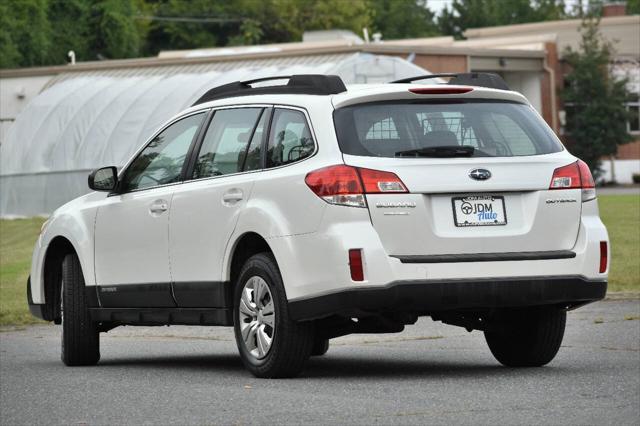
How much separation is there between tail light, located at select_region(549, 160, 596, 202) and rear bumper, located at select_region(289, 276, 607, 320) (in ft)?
1.86

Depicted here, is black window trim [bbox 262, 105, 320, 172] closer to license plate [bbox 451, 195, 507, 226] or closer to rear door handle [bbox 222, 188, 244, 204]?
rear door handle [bbox 222, 188, 244, 204]

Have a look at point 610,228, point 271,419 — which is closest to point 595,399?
point 271,419

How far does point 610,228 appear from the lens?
95.6ft

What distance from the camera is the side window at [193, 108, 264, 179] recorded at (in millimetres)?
10695

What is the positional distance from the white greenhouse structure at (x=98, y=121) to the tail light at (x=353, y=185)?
32654 millimetres

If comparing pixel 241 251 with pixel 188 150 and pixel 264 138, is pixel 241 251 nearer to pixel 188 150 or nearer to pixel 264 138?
pixel 264 138

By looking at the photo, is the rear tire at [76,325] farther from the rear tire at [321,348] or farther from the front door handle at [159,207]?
the rear tire at [321,348]

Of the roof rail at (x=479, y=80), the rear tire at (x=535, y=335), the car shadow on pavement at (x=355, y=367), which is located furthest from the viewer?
the rear tire at (x=535, y=335)

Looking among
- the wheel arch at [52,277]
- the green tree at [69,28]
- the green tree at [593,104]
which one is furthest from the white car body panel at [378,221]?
the green tree at [69,28]

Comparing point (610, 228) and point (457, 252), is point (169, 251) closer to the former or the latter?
point (457, 252)

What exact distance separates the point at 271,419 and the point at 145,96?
37611mm

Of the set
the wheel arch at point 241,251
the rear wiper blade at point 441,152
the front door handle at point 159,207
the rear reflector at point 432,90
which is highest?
the rear reflector at point 432,90

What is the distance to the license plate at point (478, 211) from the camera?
32.0 ft

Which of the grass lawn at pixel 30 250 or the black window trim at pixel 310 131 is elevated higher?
the black window trim at pixel 310 131
